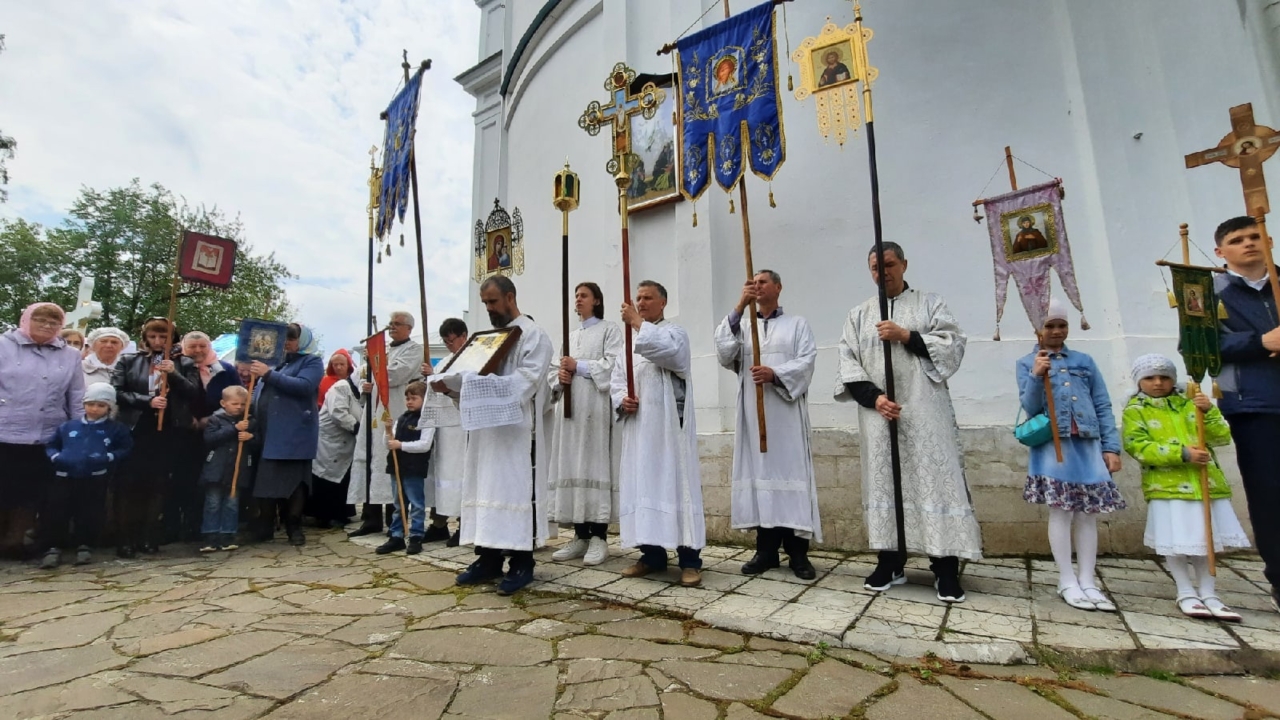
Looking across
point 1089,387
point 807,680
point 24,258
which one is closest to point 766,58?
point 1089,387

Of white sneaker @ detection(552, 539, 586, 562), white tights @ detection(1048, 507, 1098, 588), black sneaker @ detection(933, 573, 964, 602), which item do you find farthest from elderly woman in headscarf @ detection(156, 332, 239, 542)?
white tights @ detection(1048, 507, 1098, 588)

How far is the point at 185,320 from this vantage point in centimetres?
2158

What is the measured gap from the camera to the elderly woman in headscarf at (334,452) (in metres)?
6.13

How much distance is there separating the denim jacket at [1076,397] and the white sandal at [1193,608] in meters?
0.71

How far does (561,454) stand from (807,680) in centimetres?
262

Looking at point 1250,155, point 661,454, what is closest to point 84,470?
point 661,454

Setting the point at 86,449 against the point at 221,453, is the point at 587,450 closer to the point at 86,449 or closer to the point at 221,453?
the point at 221,453

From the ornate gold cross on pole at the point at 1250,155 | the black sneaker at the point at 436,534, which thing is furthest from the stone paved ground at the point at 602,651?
the ornate gold cross on pole at the point at 1250,155

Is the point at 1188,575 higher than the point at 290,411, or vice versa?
the point at 290,411

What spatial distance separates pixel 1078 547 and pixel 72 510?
22.3 feet

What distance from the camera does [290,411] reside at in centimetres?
535

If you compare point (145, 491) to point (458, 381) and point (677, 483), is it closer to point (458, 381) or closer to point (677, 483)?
point (458, 381)

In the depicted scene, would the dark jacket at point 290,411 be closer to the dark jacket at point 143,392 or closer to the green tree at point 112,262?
the dark jacket at point 143,392

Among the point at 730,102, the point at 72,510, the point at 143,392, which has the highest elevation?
the point at 730,102
